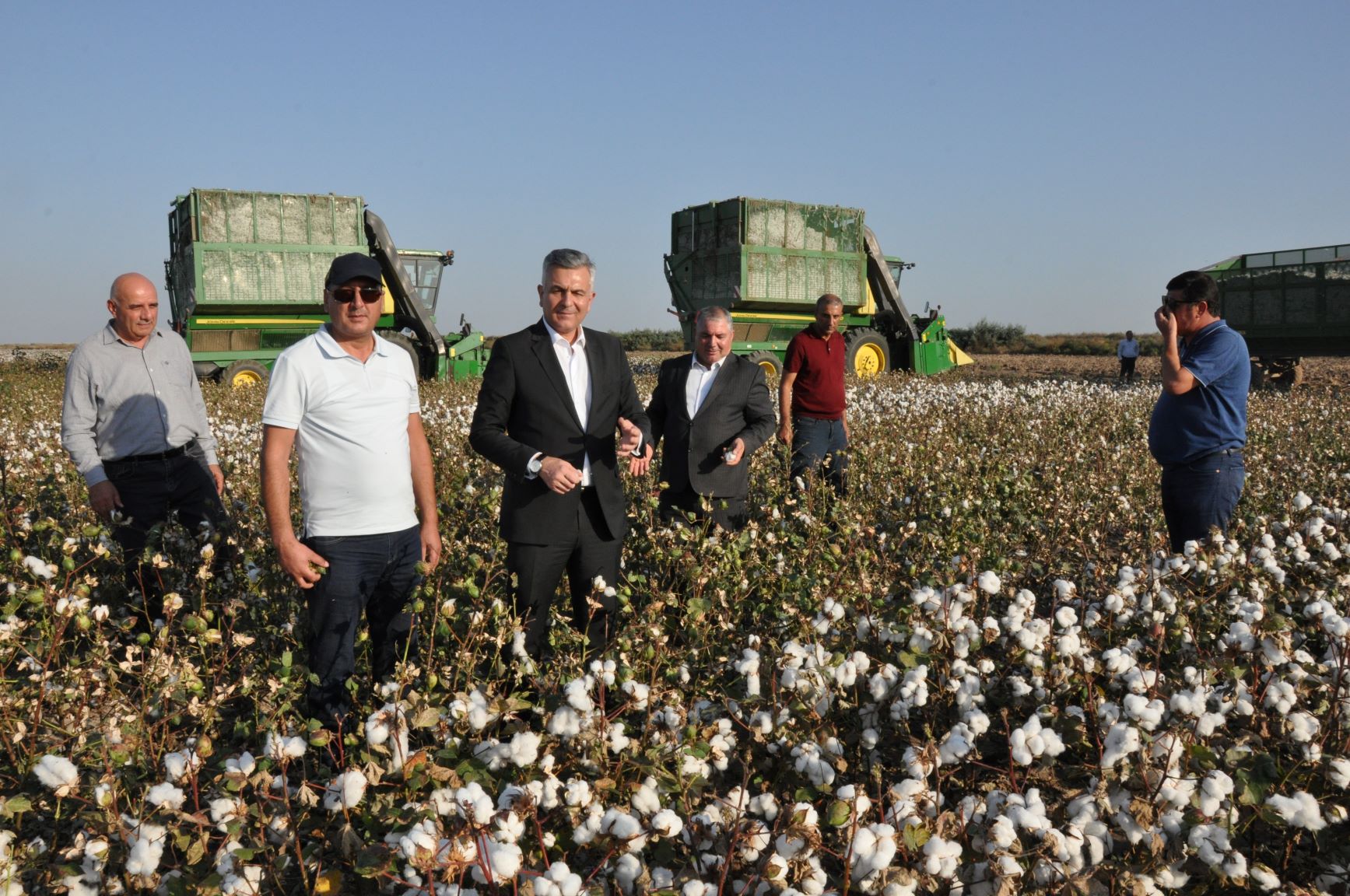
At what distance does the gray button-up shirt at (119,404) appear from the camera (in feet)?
13.5

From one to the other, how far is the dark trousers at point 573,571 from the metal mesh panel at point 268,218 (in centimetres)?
1435

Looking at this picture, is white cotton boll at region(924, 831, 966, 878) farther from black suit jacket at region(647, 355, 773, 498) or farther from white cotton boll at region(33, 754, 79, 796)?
black suit jacket at region(647, 355, 773, 498)

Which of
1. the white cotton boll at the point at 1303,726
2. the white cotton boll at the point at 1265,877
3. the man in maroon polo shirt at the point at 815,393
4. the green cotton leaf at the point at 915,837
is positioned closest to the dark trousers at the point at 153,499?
the man in maroon polo shirt at the point at 815,393

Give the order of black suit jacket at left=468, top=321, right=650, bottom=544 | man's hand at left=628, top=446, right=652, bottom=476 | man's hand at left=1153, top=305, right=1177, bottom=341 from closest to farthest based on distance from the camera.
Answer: black suit jacket at left=468, top=321, right=650, bottom=544 → man's hand at left=628, top=446, right=652, bottom=476 → man's hand at left=1153, top=305, right=1177, bottom=341

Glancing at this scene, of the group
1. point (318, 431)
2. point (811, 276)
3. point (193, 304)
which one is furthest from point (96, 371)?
point (811, 276)

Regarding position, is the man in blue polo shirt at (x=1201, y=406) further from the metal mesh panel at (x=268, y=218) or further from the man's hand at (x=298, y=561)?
the metal mesh panel at (x=268, y=218)

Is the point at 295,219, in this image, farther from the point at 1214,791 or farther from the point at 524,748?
the point at 1214,791

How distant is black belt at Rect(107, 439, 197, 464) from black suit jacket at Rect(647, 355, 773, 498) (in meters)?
2.30

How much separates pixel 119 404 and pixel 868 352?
15865 mm

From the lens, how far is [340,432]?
301 cm

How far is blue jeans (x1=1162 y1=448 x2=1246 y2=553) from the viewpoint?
421 centimetres

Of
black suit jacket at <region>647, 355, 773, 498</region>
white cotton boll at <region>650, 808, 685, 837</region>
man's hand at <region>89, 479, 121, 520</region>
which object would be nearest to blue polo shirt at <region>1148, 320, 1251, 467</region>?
black suit jacket at <region>647, 355, 773, 498</region>

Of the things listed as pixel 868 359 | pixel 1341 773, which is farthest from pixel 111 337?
pixel 868 359

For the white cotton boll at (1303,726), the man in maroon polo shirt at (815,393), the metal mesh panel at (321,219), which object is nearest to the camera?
the white cotton boll at (1303,726)
